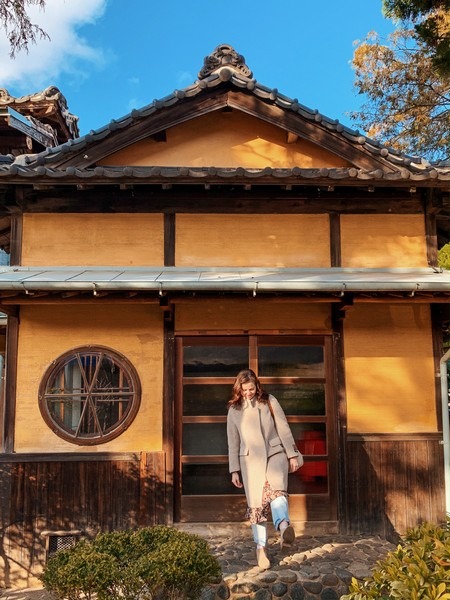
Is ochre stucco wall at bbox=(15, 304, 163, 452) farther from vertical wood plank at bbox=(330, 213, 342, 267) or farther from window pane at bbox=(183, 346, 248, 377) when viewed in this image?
vertical wood plank at bbox=(330, 213, 342, 267)

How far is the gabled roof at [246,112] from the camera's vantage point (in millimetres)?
6859

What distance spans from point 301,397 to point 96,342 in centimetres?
260

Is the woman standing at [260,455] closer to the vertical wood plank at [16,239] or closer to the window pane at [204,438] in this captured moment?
the window pane at [204,438]

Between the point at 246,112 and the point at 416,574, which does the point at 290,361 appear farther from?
the point at 416,574

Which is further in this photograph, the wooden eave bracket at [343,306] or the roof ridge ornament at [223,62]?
the roof ridge ornament at [223,62]

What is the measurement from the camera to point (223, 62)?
8266 mm

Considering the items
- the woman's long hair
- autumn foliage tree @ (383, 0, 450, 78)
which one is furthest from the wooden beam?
autumn foliage tree @ (383, 0, 450, 78)

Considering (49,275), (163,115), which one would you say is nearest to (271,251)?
(163,115)

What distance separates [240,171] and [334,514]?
418 cm

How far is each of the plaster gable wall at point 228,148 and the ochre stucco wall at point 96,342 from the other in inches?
85.1

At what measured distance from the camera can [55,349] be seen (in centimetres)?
708

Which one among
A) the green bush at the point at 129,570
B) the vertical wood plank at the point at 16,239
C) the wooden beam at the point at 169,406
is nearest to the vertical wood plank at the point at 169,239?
the wooden beam at the point at 169,406

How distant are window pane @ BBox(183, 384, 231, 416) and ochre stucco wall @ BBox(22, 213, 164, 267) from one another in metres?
1.66

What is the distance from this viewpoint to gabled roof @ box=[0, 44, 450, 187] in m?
6.86
